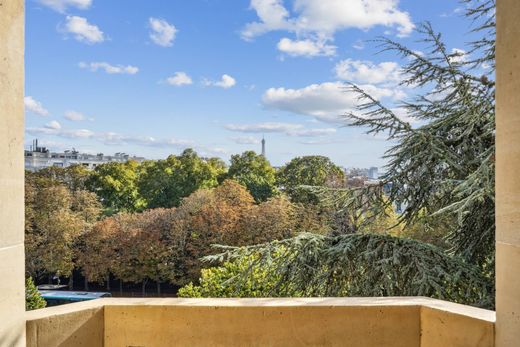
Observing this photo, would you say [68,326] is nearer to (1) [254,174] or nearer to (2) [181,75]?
(1) [254,174]

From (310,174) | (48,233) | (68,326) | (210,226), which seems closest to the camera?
(68,326)

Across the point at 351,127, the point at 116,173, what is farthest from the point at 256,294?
the point at 116,173

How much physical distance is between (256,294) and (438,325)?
507cm

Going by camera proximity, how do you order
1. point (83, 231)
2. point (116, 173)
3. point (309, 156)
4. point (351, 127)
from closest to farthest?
point (351, 127) < point (83, 231) < point (309, 156) < point (116, 173)

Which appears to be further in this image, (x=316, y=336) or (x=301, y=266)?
(x=301, y=266)

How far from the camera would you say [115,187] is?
2509cm

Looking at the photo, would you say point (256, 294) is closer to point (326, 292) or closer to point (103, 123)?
point (326, 292)

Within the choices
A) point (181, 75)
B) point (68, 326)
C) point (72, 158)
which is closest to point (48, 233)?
point (68, 326)

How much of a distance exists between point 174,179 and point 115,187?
11.5ft

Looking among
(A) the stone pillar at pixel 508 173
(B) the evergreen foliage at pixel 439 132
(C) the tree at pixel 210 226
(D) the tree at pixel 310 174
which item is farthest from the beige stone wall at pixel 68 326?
(D) the tree at pixel 310 174

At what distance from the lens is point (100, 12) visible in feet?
93.7

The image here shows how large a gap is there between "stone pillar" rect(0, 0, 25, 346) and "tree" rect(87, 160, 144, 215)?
24212mm

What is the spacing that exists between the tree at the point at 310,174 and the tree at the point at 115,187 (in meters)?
9.70

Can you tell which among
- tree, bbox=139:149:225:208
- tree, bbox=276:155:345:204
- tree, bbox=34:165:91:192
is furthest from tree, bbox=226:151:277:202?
tree, bbox=34:165:91:192
